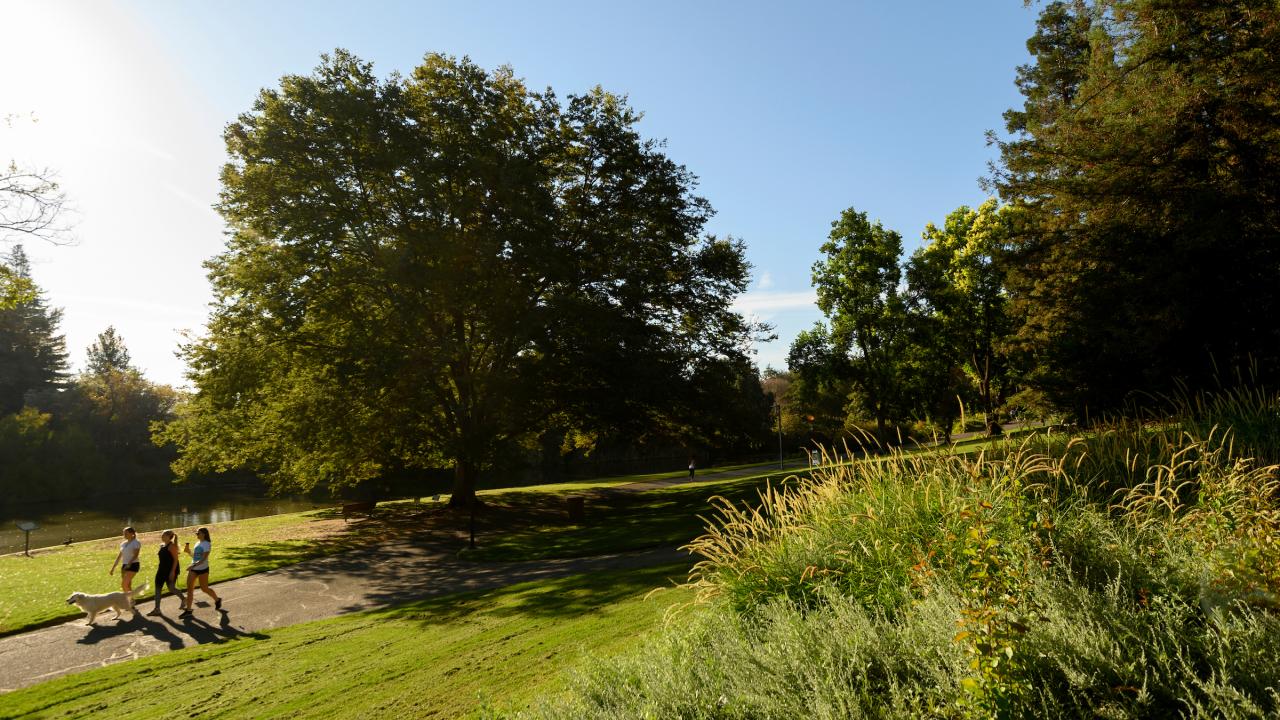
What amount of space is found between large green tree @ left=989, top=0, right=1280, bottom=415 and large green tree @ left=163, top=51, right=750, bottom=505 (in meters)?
12.5

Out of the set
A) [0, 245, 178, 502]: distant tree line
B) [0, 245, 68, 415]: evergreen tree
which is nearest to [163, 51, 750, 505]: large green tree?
[0, 245, 178, 502]: distant tree line

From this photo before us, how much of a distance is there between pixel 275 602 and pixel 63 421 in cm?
7376

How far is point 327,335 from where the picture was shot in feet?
78.9

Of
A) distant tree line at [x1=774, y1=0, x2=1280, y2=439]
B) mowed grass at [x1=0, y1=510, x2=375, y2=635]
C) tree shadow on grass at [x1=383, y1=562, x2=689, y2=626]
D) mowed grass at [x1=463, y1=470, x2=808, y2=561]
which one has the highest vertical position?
distant tree line at [x1=774, y1=0, x2=1280, y2=439]

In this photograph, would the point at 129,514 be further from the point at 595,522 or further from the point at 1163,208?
the point at 1163,208

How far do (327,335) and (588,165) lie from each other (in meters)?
12.2

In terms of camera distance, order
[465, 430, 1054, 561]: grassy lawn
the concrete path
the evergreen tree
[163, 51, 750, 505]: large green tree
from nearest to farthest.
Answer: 1. the concrete path
2. [465, 430, 1054, 561]: grassy lawn
3. [163, 51, 750, 505]: large green tree
4. the evergreen tree

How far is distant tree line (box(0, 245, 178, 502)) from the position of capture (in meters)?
56.4

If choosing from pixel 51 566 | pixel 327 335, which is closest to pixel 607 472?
pixel 327 335

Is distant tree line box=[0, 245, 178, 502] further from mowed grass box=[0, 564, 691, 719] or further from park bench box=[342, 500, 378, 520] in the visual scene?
mowed grass box=[0, 564, 691, 719]

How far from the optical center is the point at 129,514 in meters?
43.4

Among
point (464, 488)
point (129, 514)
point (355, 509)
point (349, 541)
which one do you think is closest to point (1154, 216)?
point (464, 488)

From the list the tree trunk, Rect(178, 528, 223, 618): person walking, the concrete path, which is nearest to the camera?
the concrete path

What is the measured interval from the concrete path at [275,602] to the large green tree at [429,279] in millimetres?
6489
